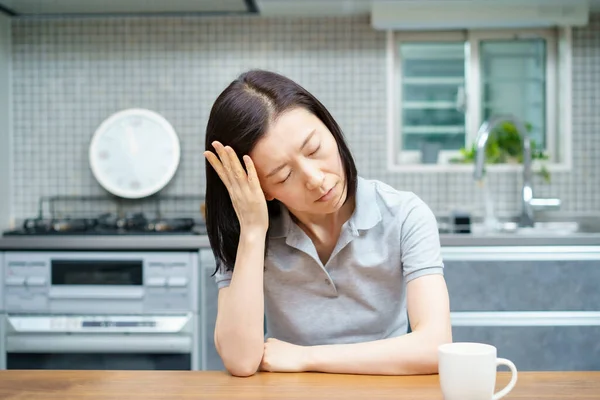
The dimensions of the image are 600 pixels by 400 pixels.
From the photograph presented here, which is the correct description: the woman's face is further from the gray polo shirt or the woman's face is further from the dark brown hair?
the gray polo shirt

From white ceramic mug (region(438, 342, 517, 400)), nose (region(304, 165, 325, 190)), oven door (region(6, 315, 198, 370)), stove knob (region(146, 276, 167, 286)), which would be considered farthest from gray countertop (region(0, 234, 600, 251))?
white ceramic mug (region(438, 342, 517, 400))

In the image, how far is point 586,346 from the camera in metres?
2.56

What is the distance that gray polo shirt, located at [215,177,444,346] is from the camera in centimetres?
146

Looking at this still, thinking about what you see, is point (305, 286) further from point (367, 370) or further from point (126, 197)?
point (126, 197)

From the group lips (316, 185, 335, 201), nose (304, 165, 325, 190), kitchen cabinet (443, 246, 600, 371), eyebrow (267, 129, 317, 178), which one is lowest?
kitchen cabinet (443, 246, 600, 371)

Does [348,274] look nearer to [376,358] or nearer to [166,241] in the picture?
[376,358]

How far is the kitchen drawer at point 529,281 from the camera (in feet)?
8.43

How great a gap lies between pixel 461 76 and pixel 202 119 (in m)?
1.25

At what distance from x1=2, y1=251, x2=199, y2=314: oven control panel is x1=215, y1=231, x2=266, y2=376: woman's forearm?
50.9 inches

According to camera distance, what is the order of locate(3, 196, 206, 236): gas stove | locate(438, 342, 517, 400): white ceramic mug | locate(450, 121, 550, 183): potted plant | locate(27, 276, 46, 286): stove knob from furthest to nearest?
locate(450, 121, 550, 183): potted plant
locate(3, 196, 206, 236): gas stove
locate(27, 276, 46, 286): stove knob
locate(438, 342, 517, 400): white ceramic mug

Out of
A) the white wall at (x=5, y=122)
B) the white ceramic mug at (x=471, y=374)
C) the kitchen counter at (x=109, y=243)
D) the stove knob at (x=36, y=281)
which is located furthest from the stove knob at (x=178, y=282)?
the white ceramic mug at (x=471, y=374)

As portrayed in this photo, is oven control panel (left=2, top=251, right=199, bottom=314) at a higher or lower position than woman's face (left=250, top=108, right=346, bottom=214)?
lower

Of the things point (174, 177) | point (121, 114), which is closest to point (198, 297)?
point (174, 177)

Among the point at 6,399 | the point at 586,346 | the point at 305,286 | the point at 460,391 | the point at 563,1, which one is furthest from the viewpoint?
the point at 563,1
